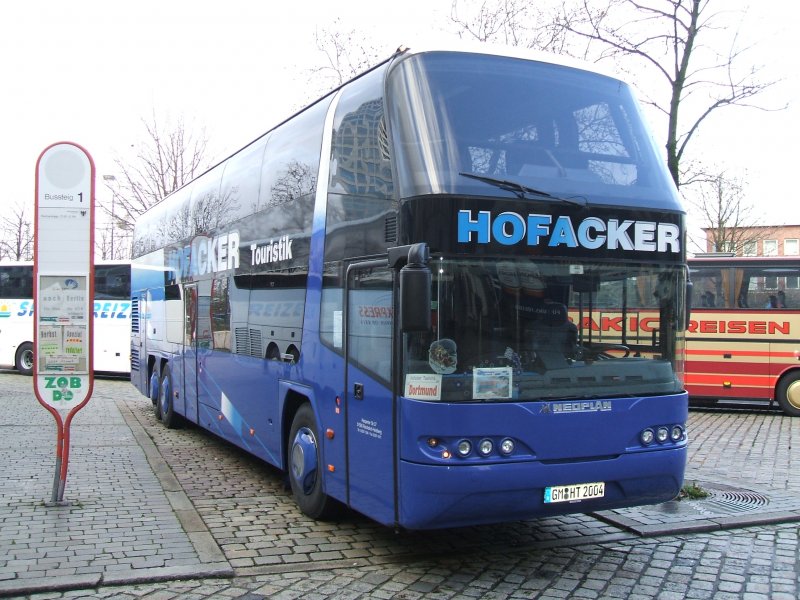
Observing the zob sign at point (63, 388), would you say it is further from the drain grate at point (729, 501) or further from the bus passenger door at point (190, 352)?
the drain grate at point (729, 501)

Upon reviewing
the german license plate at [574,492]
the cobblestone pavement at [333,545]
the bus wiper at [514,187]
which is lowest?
the cobblestone pavement at [333,545]

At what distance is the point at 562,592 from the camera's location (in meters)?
5.78

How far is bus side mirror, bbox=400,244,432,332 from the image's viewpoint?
18.0ft

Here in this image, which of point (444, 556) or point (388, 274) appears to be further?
point (444, 556)

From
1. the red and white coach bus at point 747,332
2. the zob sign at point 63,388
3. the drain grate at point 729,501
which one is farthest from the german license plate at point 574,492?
the red and white coach bus at point 747,332

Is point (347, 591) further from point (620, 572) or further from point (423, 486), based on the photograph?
point (620, 572)

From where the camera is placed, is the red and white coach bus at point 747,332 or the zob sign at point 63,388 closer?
the zob sign at point 63,388

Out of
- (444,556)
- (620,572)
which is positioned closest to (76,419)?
(444,556)

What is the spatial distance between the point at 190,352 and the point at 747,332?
11.5 meters

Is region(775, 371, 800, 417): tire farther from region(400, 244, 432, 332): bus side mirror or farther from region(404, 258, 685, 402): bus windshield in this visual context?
region(400, 244, 432, 332): bus side mirror

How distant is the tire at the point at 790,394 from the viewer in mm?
17000

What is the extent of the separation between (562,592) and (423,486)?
1.24 m

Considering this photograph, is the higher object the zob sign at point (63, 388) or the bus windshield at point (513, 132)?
the bus windshield at point (513, 132)

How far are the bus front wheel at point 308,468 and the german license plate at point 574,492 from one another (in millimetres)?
2287
